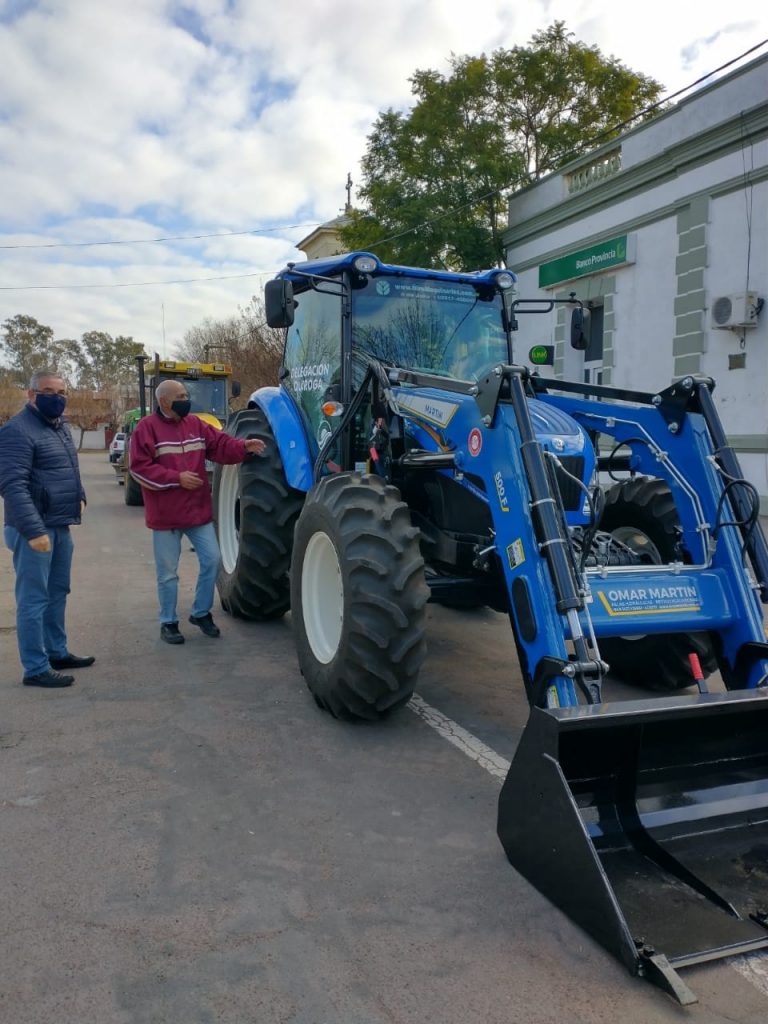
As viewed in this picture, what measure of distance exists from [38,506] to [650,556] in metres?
3.80

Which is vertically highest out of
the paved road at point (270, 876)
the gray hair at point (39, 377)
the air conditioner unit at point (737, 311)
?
the air conditioner unit at point (737, 311)

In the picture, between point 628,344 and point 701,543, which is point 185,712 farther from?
point 628,344

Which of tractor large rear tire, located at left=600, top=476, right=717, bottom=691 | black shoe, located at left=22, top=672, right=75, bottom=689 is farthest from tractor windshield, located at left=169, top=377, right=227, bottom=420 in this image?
tractor large rear tire, located at left=600, top=476, right=717, bottom=691

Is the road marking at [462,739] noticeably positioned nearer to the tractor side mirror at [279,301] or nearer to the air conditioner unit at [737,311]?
the tractor side mirror at [279,301]

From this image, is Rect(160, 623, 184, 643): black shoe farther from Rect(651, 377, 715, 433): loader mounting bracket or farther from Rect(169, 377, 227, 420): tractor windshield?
Rect(169, 377, 227, 420): tractor windshield

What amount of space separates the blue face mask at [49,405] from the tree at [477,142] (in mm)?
15070

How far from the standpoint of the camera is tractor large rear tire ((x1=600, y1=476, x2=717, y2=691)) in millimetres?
4676

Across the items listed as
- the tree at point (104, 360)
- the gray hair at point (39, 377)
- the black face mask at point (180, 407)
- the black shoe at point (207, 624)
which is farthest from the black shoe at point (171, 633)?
the tree at point (104, 360)

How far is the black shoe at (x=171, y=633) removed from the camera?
20.0ft

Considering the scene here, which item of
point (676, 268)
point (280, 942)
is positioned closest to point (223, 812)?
point (280, 942)

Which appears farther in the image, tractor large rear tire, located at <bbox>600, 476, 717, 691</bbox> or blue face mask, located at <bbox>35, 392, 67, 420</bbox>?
blue face mask, located at <bbox>35, 392, 67, 420</bbox>

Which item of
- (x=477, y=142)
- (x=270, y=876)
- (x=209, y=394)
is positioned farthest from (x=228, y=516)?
(x=477, y=142)

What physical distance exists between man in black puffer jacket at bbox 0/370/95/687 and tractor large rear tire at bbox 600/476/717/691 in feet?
11.5

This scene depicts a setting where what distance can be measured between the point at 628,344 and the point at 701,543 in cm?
1142
